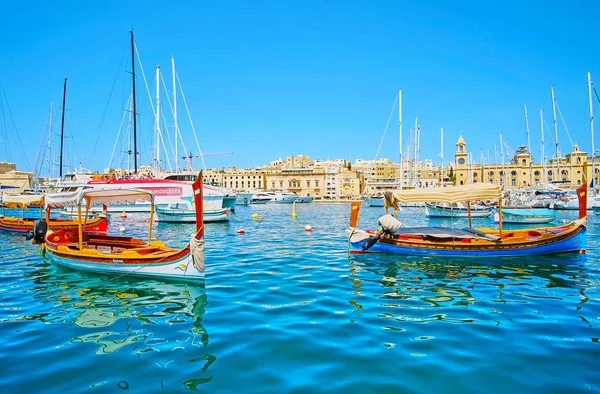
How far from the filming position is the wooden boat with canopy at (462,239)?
15.7 metres

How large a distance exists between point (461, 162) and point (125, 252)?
431 ft

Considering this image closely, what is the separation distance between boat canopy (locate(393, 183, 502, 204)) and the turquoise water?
415 centimetres

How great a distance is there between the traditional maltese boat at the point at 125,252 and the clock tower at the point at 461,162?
127025 mm

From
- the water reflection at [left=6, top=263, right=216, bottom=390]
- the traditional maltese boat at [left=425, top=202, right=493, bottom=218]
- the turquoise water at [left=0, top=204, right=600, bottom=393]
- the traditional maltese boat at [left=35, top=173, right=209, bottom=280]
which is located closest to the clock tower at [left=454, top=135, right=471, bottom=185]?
the traditional maltese boat at [left=425, top=202, right=493, bottom=218]

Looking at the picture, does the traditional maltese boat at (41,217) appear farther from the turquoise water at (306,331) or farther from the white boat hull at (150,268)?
the white boat hull at (150,268)

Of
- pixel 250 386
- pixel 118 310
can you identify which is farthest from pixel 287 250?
pixel 250 386

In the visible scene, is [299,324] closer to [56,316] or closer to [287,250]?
[56,316]

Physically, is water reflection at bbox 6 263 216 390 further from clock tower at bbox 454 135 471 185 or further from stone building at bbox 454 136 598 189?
clock tower at bbox 454 135 471 185

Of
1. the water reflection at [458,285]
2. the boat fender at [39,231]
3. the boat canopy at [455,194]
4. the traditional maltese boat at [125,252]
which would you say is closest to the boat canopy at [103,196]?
the traditional maltese boat at [125,252]

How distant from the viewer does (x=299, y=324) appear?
8141mm

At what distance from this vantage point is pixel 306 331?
7727 millimetres

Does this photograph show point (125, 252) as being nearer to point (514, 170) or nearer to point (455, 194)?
point (455, 194)

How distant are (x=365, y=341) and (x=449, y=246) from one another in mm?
9847

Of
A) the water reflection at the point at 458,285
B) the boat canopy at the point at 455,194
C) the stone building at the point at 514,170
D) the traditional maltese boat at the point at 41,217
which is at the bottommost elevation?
the water reflection at the point at 458,285
